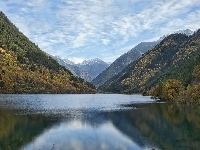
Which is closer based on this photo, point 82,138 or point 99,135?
point 82,138

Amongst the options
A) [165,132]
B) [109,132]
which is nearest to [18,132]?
[109,132]

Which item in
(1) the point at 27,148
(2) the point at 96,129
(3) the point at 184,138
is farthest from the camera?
(2) the point at 96,129

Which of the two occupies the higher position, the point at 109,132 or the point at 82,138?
the point at 109,132

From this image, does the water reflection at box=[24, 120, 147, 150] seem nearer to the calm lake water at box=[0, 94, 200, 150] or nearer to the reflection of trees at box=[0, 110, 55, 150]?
the calm lake water at box=[0, 94, 200, 150]

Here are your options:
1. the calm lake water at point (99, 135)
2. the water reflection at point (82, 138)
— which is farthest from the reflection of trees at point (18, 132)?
the water reflection at point (82, 138)

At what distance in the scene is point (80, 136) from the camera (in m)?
69.6

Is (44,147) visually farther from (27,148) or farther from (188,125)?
(188,125)

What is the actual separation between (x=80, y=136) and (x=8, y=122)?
2461cm

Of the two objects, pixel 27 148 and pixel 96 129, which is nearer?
pixel 27 148

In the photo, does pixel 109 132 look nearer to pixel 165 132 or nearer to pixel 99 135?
pixel 99 135

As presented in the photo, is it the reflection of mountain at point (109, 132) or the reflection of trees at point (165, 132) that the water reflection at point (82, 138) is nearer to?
the reflection of mountain at point (109, 132)

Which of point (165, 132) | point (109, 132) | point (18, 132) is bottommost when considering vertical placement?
point (165, 132)

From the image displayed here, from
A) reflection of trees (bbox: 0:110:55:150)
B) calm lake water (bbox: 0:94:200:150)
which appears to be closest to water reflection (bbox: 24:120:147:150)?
calm lake water (bbox: 0:94:200:150)

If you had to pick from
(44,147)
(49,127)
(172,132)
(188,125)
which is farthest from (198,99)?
(44,147)
